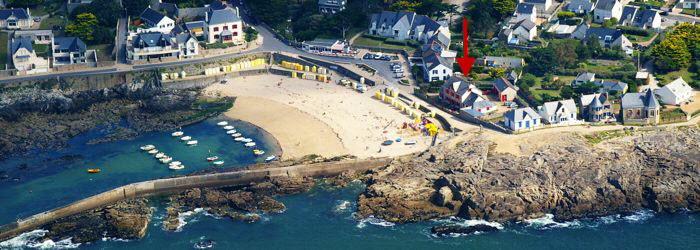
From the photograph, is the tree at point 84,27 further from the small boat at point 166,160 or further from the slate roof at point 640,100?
the slate roof at point 640,100

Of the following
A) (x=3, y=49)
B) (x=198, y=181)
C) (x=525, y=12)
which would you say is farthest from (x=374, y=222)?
(x=3, y=49)

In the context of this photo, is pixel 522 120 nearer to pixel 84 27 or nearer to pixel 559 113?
pixel 559 113

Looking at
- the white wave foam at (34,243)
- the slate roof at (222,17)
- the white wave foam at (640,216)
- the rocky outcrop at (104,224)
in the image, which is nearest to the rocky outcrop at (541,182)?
the white wave foam at (640,216)

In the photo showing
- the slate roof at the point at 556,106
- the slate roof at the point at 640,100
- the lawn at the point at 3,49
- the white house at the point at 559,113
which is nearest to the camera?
the slate roof at the point at 640,100

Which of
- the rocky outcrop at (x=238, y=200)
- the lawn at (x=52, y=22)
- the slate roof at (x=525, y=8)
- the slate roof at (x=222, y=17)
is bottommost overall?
the rocky outcrop at (x=238, y=200)

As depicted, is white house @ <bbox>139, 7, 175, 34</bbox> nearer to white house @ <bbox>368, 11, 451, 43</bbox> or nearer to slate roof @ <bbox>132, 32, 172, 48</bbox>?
slate roof @ <bbox>132, 32, 172, 48</bbox>

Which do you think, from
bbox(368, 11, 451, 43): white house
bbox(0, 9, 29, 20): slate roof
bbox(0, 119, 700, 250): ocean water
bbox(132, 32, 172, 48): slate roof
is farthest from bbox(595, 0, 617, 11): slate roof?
bbox(0, 9, 29, 20): slate roof

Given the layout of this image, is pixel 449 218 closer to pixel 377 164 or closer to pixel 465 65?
pixel 377 164
